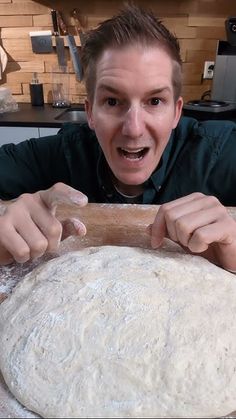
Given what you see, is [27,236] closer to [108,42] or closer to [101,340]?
[101,340]

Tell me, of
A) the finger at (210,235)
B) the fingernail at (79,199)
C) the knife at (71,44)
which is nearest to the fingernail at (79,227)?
the fingernail at (79,199)

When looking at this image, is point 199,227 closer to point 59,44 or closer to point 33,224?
point 33,224

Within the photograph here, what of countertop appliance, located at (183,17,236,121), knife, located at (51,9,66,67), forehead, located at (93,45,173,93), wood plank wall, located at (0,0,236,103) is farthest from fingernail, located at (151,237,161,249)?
knife, located at (51,9,66,67)

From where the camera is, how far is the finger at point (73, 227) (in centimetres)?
80

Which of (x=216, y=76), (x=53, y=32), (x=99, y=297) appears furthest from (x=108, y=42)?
(x=53, y=32)

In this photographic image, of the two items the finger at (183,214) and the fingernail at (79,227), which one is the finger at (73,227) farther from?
→ the finger at (183,214)

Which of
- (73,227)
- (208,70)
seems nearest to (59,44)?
(208,70)

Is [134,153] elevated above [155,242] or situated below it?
above

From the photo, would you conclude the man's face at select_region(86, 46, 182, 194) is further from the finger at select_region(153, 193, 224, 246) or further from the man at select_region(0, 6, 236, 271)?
the finger at select_region(153, 193, 224, 246)

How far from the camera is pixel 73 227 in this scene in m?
0.82

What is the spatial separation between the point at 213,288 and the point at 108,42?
66 centimetres

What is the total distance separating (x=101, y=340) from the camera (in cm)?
56

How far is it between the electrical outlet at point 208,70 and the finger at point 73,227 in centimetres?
190

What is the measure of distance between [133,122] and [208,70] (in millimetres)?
1735
